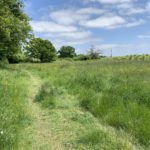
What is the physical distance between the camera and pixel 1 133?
21.5 feet

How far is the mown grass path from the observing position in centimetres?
686

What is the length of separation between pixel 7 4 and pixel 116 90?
21.7 metres

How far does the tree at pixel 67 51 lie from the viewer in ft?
350

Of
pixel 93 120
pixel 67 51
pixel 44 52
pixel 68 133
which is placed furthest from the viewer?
pixel 67 51

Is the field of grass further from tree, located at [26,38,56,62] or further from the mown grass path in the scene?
tree, located at [26,38,56,62]

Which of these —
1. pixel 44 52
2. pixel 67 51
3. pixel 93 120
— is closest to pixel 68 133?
pixel 93 120

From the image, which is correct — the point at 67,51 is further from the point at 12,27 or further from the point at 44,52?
the point at 12,27

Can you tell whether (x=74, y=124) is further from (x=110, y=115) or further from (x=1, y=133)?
(x=1, y=133)

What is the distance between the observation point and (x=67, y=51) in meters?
107

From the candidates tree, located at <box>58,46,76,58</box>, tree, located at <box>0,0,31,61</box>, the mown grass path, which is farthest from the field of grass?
tree, located at <box>58,46,76,58</box>

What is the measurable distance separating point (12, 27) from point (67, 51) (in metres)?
76.4

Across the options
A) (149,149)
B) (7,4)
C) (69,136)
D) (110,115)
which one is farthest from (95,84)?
(7,4)

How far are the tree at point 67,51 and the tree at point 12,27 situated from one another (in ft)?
236

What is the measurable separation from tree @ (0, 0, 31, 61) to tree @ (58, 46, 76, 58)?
71.8 metres
